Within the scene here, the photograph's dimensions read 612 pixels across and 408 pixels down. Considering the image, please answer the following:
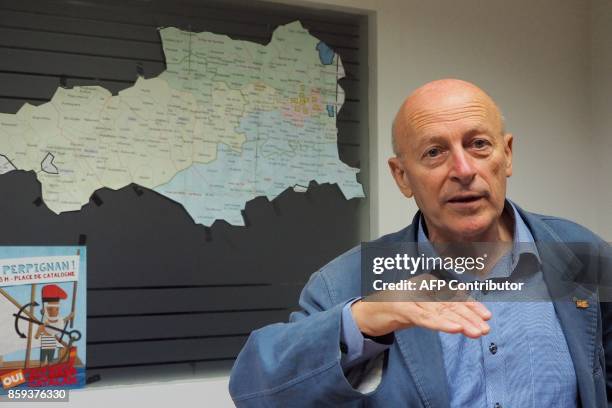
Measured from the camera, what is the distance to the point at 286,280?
2227mm

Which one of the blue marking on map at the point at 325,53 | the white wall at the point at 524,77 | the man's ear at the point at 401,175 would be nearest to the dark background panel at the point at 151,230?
the blue marking on map at the point at 325,53

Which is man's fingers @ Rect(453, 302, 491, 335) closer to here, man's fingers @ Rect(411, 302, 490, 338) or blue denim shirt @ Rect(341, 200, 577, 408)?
man's fingers @ Rect(411, 302, 490, 338)

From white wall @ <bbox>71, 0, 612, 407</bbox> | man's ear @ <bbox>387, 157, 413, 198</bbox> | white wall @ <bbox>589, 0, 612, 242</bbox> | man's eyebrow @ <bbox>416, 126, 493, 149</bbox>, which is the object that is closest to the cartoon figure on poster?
white wall @ <bbox>71, 0, 612, 407</bbox>

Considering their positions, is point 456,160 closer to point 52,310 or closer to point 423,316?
point 423,316

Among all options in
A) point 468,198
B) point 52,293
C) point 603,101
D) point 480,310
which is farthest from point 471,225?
point 603,101

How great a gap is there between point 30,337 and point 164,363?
1.44 feet

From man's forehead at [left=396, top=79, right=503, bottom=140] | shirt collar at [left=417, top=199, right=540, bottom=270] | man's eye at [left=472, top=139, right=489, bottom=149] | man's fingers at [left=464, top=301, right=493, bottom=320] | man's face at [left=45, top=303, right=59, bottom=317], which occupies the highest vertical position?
man's forehead at [left=396, top=79, right=503, bottom=140]

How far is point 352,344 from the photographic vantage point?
82 cm

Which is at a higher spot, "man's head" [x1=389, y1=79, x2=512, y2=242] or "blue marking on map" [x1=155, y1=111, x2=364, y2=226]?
"blue marking on map" [x1=155, y1=111, x2=364, y2=226]

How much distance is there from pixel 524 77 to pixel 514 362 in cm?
197

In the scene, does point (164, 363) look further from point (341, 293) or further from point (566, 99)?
point (566, 99)

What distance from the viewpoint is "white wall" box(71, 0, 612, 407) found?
91.9 inches

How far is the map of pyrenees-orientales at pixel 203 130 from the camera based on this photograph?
1.93 metres

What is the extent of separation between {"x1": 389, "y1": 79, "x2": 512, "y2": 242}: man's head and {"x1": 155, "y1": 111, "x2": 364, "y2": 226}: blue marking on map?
1128mm
